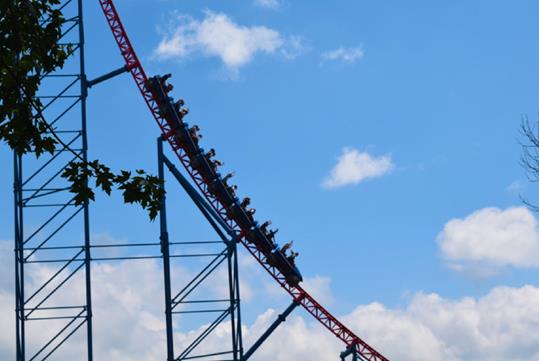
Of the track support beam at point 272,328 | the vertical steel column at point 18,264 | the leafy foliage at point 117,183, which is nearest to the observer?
the leafy foliage at point 117,183

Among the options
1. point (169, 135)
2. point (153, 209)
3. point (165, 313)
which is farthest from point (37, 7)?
point (169, 135)

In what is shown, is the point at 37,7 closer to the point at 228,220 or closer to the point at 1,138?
the point at 1,138

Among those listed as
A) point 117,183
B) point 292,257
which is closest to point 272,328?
point 292,257

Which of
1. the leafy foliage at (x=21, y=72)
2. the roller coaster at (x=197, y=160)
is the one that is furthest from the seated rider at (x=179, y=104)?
the leafy foliage at (x=21, y=72)

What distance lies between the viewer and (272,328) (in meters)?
28.0

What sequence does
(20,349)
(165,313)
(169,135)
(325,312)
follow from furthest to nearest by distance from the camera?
1. (325,312)
2. (169,135)
3. (165,313)
4. (20,349)

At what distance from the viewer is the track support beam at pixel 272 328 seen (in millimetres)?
27234

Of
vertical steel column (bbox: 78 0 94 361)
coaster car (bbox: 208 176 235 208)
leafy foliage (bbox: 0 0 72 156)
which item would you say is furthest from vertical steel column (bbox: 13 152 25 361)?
leafy foliage (bbox: 0 0 72 156)

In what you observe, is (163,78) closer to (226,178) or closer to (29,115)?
(226,178)

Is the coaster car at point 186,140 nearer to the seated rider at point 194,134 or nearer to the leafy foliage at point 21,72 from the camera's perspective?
the seated rider at point 194,134

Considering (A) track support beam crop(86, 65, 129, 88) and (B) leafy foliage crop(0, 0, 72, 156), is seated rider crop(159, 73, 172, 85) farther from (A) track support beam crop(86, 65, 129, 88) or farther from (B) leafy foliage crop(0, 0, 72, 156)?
(B) leafy foliage crop(0, 0, 72, 156)

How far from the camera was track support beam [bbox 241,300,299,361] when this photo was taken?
27.2 meters

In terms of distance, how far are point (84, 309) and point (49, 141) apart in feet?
57.0

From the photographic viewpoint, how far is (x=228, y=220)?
28.0 m
